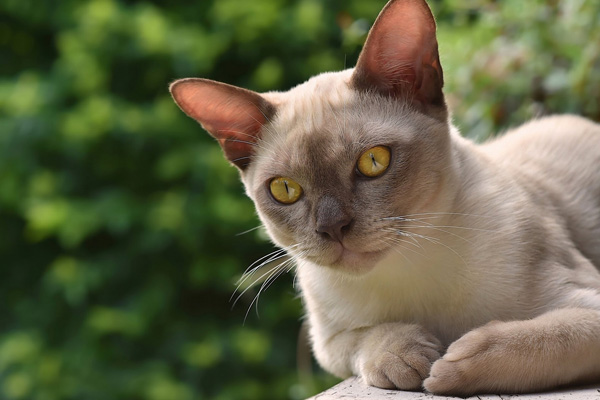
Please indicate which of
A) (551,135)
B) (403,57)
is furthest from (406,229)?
(551,135)

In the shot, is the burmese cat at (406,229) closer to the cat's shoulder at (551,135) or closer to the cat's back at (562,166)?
the cat's back at (562,166)

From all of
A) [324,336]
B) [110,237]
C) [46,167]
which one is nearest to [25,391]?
[110,237]

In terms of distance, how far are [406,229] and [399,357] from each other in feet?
0.94

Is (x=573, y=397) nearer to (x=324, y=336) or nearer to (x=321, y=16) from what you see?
(x=324, y=336)

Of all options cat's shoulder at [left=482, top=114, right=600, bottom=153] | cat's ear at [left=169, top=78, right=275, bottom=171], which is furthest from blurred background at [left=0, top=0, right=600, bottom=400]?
cat's ear at [left=169, top=78, right=275, bottom=171]

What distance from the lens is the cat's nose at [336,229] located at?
1.54m

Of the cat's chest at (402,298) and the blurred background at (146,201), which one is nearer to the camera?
the cat's chest at (402,298)

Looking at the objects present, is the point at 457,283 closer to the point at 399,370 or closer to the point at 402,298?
the point at 402,298

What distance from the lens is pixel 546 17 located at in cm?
250

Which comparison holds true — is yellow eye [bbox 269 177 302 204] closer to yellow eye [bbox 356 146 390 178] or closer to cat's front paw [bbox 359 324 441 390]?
yellow eye [bbox 356 146 390 178]

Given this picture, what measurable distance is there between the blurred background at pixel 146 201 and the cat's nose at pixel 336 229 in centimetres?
187

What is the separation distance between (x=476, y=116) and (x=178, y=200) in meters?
1.49

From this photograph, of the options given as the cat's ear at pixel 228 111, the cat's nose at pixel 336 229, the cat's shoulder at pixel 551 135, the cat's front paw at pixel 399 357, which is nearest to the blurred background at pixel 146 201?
the cat's shoulder at pixel 551 135

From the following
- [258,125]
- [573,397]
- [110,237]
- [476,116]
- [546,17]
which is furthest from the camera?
[110,237]
